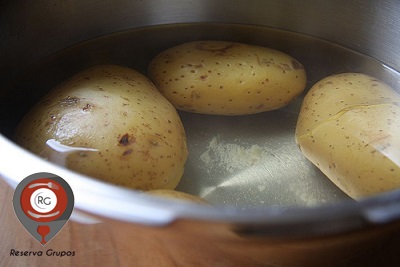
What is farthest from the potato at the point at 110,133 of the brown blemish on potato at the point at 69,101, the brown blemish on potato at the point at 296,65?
the brown blemish on potato at the point at 296,65

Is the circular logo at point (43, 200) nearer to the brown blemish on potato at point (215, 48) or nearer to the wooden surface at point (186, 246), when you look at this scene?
the wooden surface at point (186, 246)

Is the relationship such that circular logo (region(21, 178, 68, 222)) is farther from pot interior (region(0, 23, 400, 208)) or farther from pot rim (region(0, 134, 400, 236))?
pot interior (region(0, 23, 400, 208))

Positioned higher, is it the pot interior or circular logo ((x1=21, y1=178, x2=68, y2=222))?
circular logo ((x1=21, y1=178, x2=68, y2=222))

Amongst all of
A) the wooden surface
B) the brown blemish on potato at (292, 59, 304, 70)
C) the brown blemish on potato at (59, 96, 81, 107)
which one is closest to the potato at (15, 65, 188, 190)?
the brown blemish on potato at (59, 96, 81, 107)

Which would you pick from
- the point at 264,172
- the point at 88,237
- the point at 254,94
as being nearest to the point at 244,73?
the point at 254,94

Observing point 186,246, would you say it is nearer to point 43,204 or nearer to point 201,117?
point 43,204

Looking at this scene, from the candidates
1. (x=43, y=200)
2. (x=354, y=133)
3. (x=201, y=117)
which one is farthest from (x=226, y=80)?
(x=43, y=200)
